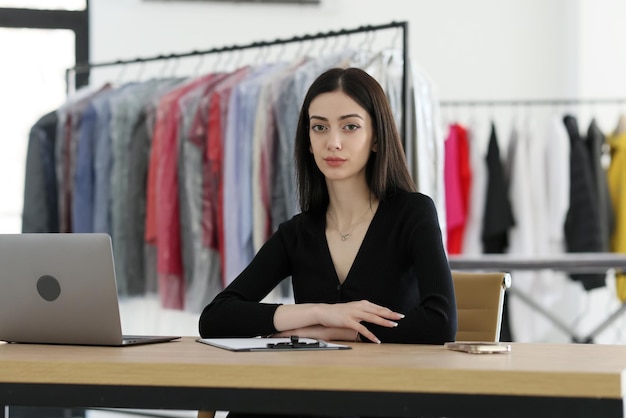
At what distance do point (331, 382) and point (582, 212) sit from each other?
3.71m

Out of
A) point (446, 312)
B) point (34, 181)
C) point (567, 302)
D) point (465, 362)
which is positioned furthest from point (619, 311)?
point (465, 362)

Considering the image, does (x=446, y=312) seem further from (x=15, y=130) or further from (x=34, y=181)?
(x=15, y=130)

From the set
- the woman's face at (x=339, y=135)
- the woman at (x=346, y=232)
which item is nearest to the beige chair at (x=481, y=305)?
the woman at (x=346, y=232)

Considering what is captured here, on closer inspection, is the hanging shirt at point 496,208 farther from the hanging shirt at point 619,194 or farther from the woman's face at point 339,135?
the woman's face at point 339,135

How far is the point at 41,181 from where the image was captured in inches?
171

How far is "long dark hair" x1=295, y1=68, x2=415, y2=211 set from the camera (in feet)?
7.08

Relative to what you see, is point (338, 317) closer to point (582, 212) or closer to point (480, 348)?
point (480, 348)

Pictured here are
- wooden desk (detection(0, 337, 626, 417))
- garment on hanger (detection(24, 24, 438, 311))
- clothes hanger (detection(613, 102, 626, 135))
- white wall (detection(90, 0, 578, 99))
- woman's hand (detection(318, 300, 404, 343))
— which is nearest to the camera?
wooden desk (detection(0, 337, 626, 417))

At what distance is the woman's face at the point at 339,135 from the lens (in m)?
2.11

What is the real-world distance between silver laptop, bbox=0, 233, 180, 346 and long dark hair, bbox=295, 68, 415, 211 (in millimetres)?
636

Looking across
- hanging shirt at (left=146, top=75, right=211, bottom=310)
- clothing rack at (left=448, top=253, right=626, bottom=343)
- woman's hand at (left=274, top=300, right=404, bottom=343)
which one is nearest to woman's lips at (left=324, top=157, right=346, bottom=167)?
woman's hand at (left=274, top=300, right=404, bottom=343)

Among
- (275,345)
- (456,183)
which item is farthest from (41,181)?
(275,345)

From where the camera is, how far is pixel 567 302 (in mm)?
5504

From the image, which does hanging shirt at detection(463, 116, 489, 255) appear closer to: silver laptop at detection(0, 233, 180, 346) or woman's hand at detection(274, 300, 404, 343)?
woman's hand at detection(274, 300, 404, 343)
